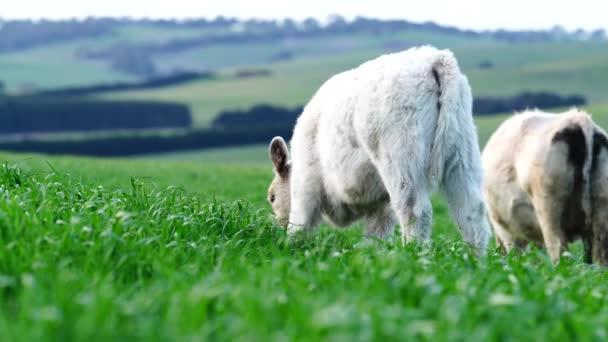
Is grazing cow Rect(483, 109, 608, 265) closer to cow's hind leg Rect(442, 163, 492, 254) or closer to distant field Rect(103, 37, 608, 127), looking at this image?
cow's hind leg Rect(442, 163, 492, 254)

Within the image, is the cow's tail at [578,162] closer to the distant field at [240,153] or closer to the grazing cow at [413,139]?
the grazing cow at [413,139]

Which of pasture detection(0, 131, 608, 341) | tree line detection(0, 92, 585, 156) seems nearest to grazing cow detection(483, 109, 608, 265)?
pasture detection(0, 131, 608, 341)

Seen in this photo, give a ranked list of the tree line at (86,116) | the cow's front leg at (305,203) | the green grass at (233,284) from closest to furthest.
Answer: the green grass at (233,284), the cow's front leg at (305,203), the tree line at (86,116)

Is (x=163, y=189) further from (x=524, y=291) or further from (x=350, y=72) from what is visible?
(x=524, y=291)

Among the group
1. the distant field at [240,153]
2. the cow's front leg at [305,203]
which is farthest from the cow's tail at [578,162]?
the distant field at [240,153]

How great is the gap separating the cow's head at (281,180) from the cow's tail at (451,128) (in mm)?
2576

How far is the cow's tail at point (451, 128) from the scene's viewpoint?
668cm

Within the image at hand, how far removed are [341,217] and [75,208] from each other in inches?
112

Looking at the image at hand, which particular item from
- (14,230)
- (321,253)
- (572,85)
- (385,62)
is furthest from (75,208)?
(572,85)

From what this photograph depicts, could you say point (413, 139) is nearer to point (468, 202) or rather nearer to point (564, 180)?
point (468, 202)

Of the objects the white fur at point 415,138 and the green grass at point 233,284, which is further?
the white fur at point 415,138

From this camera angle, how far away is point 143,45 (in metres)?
173

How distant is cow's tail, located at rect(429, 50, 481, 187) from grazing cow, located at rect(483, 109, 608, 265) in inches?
71.3

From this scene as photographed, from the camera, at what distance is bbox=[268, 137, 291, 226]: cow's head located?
9156mm
